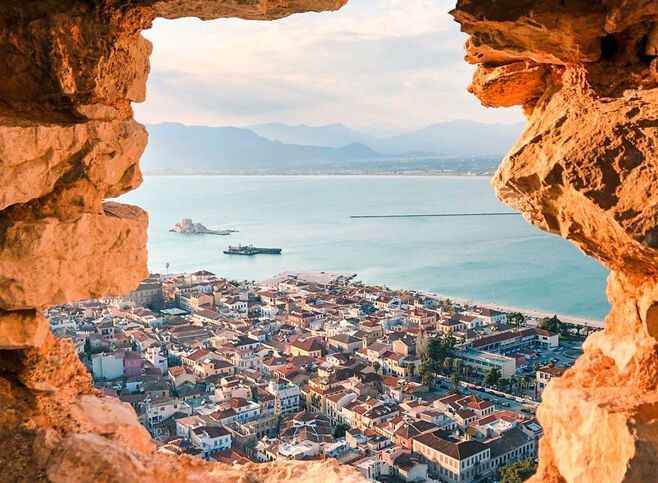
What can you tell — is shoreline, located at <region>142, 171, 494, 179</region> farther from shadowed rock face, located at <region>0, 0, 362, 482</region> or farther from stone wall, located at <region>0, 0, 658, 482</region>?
shadowed rock face, located at <region>0, 0, 362, 482</region>

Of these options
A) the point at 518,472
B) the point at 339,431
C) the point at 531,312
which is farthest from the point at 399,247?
the point at 518,472

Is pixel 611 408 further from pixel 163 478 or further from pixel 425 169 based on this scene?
pixel 425 169

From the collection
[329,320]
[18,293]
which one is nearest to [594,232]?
[18,293]

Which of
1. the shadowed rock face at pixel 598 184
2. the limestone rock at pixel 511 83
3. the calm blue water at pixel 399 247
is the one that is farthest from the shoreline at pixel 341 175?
the shadowed rock face at pixel 598 184

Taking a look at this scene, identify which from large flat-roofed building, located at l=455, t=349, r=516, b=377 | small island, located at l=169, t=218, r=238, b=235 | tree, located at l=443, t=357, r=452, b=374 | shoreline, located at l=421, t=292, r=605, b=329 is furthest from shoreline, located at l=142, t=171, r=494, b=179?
tree, located at l=443, t=357, r=452, b=374

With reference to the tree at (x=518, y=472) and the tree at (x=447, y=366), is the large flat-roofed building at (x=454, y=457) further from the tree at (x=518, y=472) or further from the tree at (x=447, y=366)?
the tree at (x=447, y=366)
